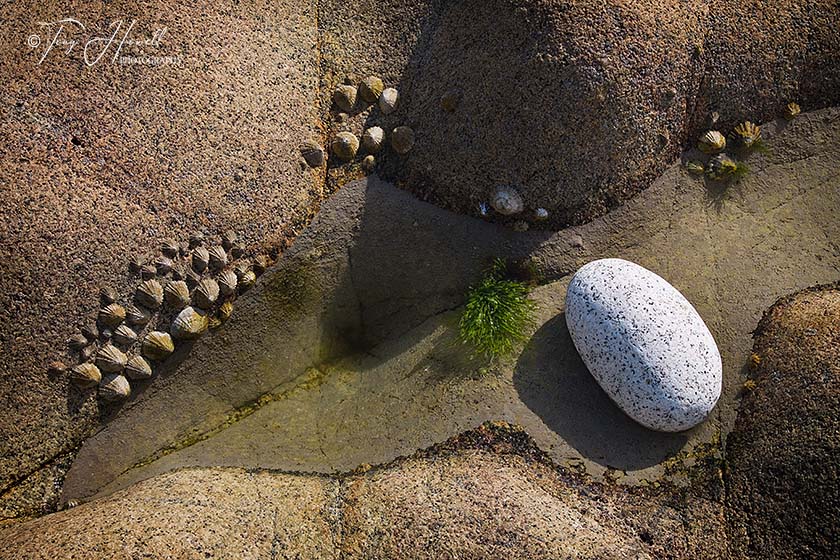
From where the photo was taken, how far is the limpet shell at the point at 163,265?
4.21 m

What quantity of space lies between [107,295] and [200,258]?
0.61 meters

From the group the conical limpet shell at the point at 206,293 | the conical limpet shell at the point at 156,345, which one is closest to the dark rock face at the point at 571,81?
the conical limpet shell at the point at 206,293

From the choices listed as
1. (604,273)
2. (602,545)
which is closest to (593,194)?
(604,273)

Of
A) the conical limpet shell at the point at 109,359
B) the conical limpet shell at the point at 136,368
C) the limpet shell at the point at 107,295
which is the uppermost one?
the limpet shell at the point at 107,295

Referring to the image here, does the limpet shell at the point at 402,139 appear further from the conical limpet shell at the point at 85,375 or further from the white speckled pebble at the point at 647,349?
the conical limpet shell at the point at 85,375

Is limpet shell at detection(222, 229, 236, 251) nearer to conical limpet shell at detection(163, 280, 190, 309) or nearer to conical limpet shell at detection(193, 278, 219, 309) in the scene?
conical limpet shell at detection(193, 278, 219, 309)

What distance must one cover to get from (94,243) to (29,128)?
2.65ft

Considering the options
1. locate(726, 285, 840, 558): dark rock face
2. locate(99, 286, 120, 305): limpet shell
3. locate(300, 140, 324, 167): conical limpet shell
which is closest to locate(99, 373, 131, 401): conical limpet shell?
locate(99, 286, 120, 305): limpet shell

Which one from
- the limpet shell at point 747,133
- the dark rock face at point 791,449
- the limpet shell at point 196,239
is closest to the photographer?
the dark rock face at point 791,449

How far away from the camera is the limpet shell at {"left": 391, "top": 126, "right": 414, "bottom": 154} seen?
15.2 ft

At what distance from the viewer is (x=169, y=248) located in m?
4.21

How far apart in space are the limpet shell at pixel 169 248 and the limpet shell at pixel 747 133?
407 cm

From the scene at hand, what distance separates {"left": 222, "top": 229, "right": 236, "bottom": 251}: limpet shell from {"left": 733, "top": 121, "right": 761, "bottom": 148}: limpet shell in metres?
3.71

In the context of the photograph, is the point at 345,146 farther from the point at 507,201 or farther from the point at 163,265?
the point at 163,265
